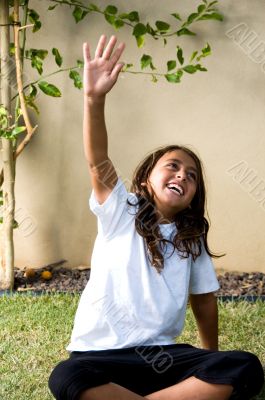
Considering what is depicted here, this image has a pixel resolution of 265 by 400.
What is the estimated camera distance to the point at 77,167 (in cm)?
416

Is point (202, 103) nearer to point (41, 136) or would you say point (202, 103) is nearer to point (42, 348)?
point (41, 136)

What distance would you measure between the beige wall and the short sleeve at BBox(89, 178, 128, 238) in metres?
1.62

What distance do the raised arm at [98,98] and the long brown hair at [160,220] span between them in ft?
0.69

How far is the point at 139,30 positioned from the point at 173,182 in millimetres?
1469

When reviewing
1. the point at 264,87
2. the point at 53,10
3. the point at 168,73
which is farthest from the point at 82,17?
the point at 264,87

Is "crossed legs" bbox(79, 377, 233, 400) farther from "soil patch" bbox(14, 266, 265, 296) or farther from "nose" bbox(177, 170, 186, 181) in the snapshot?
"soil patch" bbox(14, 266, 265, 296)

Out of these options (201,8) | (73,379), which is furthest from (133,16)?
(73,379)

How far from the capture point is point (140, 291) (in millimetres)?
2475

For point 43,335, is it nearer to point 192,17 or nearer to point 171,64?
point 171,64

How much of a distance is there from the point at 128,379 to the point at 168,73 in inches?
78.2

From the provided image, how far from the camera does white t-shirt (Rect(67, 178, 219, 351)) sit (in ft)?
8.05

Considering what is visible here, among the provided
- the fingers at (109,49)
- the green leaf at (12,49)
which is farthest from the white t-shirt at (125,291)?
the green leaf at (12,49)

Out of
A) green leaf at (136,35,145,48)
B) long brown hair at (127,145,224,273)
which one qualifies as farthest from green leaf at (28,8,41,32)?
long brown hair at (127,145,224,273)

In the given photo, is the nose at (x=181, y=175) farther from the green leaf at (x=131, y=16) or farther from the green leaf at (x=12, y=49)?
the green leaf at (x=12, y=49)
